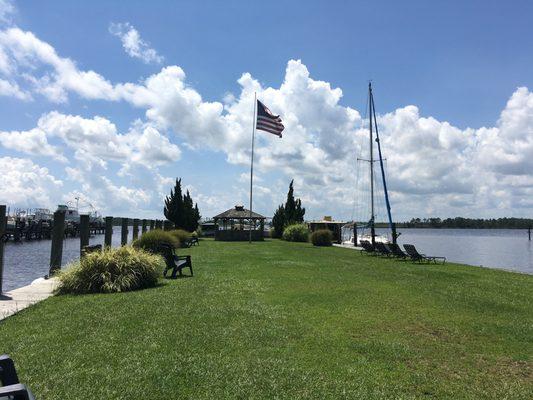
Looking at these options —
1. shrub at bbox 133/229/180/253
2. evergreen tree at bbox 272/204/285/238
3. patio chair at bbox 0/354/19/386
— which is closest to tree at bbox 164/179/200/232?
evergreen tree at bbox 272/204/285/238

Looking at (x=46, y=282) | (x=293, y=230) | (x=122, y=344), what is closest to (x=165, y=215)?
(x=293, y=230)

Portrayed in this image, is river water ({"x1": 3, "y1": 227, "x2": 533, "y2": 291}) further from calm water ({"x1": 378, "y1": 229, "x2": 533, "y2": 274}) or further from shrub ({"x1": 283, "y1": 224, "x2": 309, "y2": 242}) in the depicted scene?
shrub ({"x1": 283, "y1": 224, "x2": 309, "y2": 242})

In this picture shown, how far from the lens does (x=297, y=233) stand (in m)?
39.5

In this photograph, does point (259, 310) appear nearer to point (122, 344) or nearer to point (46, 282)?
point (122, 344)

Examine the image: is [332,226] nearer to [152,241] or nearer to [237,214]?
[237,214]

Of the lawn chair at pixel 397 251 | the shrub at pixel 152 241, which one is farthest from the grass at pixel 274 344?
the lawn chair at pixel 397 251

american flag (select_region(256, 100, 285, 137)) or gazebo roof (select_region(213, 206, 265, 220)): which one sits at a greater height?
american flag (select_region(256, 100, 285, 137))

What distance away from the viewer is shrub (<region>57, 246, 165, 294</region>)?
1045 cm

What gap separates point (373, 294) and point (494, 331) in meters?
3.49

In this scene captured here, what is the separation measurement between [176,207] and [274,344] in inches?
1458

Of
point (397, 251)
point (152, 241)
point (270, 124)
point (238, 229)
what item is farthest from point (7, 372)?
point (238, 229)

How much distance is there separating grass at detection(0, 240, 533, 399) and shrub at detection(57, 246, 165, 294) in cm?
78

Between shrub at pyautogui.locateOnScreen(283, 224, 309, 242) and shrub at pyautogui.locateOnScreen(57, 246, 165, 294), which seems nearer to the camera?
shrub at pyautogui.locateOnScreen(57, 246, 165, 294)

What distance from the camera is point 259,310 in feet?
26.5
